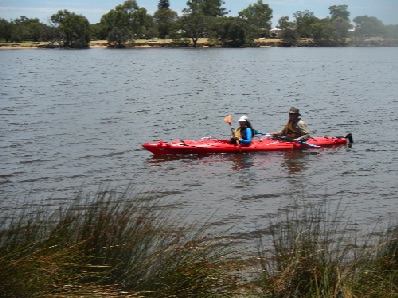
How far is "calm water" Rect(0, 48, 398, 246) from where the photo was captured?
46.4 feet

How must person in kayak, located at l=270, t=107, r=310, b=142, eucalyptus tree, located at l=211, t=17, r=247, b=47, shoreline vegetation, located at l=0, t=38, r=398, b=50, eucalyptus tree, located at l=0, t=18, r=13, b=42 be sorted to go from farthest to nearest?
eucalyptus tree, located at l=211, t=17, r=247, b=47
shoreline vegetation, located at l=0, t=38, r=398, b=50
eucalyptus tree, located at l=0, t=18, r=13, b=42
person in kayak, located at l=270, t=107, r=310, b=142

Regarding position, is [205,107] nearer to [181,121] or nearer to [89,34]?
[181,121]

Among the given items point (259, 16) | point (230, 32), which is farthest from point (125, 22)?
point (259, 16)

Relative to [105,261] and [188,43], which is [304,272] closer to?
[105,261]

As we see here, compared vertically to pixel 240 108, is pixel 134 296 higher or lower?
higher

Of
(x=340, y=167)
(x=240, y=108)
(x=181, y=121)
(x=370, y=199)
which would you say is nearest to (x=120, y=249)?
(x=370, y=199)

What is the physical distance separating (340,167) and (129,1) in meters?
153

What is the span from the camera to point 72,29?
137375mm

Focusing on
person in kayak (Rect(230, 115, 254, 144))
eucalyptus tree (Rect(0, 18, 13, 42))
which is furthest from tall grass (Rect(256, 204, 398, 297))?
eucalyptus tree (Rect(0, 18, 13, 42))

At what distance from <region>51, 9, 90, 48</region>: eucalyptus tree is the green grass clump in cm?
13432

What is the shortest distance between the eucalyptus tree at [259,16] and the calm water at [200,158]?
115 m

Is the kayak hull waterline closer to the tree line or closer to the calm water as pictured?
the calm water

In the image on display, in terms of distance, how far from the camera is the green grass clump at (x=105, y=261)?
18.3ft

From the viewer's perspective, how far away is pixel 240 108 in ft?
111
